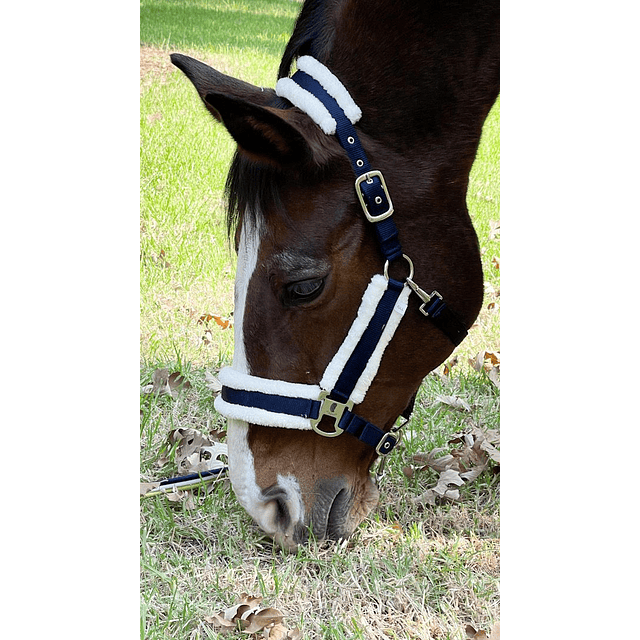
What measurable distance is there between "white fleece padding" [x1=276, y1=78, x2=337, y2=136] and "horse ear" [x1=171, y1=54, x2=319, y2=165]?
37 mm

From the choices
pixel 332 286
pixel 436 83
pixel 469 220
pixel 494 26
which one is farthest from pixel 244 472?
pixel 494 26

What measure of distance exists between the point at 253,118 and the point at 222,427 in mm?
1656

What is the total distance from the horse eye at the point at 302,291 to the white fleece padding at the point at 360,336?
0.44 ft

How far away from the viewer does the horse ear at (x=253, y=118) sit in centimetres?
180

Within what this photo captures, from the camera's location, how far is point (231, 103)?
5.81 ft

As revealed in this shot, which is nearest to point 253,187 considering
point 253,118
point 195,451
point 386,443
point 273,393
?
point 253,118

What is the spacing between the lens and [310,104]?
6.57 ft

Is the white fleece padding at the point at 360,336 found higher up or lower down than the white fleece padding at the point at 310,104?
lower down

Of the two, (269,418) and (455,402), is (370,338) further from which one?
(455,402)

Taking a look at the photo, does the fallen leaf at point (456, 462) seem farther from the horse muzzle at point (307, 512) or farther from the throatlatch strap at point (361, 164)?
the throatlatch strap at point (361, 164)

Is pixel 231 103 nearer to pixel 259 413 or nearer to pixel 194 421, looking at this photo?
pixel 259 413

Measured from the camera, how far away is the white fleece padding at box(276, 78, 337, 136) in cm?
199

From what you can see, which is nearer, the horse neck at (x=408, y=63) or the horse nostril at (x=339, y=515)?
the horse neck at (x=408, y=63)

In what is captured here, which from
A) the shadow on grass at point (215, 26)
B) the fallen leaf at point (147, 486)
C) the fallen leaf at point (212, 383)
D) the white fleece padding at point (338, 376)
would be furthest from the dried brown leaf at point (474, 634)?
the shadow on grass at point (215, 26)
